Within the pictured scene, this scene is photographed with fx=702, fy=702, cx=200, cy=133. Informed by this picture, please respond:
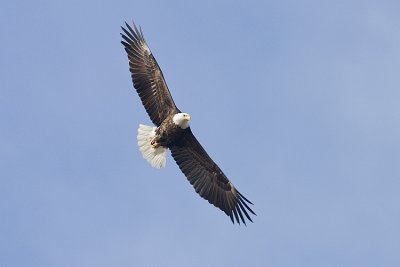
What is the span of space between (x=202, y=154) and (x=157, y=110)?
1104 millimetres

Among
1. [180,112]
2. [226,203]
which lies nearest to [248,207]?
[226,203]

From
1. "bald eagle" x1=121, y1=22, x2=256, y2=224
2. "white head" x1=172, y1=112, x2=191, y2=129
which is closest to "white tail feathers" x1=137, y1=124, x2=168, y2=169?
"bald eagle" x1=121, y1=22, x2=256, y2=224

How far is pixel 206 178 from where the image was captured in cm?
1210

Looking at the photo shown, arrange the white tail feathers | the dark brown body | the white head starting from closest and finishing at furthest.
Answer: the white head < the dark brown body < the white tail feathers

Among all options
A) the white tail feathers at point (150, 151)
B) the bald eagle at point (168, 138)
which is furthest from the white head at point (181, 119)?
the white tail feathers at point (150, 151)

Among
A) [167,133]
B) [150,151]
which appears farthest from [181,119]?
[150,151]

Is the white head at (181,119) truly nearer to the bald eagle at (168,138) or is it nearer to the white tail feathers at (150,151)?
the bald eagle at (168,138)

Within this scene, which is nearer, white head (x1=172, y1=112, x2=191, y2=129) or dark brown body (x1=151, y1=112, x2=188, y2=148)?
white head (x1=172, y1=112, x2=191, y2=129)

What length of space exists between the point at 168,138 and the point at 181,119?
1.65 feet

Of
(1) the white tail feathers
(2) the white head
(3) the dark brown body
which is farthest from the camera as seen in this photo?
(1) the white tail feathers

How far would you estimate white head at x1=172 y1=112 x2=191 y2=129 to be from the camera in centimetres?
1129

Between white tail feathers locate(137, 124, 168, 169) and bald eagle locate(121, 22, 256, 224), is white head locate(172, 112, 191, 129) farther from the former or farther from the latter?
white tail feathers locate(137, 124, 168, 169)

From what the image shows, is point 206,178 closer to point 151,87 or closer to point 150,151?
point 150,151

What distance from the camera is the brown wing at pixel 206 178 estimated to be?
39.2 ft
